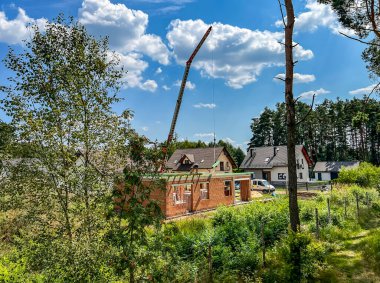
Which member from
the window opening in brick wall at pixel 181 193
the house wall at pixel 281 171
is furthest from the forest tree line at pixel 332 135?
the window opening in brick wall at pixel 181 193

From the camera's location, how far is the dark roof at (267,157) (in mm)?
50250

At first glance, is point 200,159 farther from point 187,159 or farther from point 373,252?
point 373,252

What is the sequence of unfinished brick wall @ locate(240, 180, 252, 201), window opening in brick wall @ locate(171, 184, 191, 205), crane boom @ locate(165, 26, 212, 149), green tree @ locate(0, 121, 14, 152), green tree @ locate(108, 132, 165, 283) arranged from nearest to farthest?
green tree @ locate(108, 132, 165, 283) → green tree @ locate(0, 121, 14, 152) → crane boom @ locate(165, 26, 212, 149) → window opening in brick wall @ locate(171, 184, 191, 205) → unfinished brick wall @ locate(240, 180, 252, 201)

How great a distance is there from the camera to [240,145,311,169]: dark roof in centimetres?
5025

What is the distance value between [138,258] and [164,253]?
1.64 ft

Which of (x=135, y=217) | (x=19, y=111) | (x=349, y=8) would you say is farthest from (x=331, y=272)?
(x=349, y=8)

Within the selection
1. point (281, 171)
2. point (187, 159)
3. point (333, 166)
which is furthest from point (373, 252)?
point (333, 166)

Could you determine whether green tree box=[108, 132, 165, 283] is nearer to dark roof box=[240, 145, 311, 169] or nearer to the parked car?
the parked car

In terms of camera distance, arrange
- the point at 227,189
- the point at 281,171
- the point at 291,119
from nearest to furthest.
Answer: the point at 291,119
the point at 227,189
the point at 281,171

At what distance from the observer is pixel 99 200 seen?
6.12 meters

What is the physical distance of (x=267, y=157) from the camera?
52188 mm

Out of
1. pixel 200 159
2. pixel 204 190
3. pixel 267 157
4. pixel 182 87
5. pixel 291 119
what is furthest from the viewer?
pixel 267 157

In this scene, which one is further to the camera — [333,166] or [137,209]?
[333,166]

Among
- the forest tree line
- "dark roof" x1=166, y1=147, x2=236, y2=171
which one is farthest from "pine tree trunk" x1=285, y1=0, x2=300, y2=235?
the forest tree line
